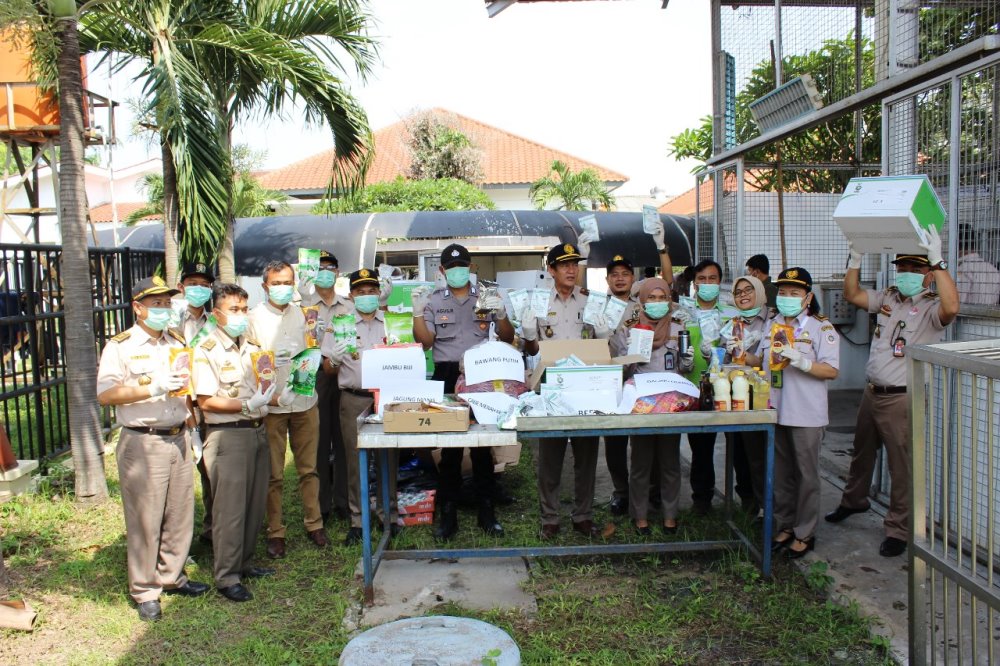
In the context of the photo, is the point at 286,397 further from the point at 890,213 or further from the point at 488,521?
the point at 890,213

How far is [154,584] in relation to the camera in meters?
4.13

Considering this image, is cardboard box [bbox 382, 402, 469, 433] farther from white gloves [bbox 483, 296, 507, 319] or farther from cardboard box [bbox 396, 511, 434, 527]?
cardboard box [bbox 396, 511, 434, 527]

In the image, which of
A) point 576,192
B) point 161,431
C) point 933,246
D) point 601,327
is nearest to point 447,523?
point 601,327

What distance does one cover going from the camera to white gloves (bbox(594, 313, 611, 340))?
482 cm

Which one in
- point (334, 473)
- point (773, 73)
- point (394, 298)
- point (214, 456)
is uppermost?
point (773, 73)

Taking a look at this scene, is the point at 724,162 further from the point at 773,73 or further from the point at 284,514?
the point at 284,514

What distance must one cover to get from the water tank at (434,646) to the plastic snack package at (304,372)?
6.75 ft

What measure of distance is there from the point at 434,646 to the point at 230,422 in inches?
85.2

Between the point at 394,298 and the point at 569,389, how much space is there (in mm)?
2031

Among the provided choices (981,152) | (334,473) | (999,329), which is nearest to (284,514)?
(334,473)

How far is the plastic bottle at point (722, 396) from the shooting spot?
4.19 meters

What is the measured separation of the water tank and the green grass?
0.97m

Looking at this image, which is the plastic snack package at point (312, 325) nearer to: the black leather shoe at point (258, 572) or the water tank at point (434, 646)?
the black leather shoe at point (258, 572)

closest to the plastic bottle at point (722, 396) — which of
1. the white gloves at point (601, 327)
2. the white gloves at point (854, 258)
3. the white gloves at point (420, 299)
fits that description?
the white gloves at point (601, 327)
